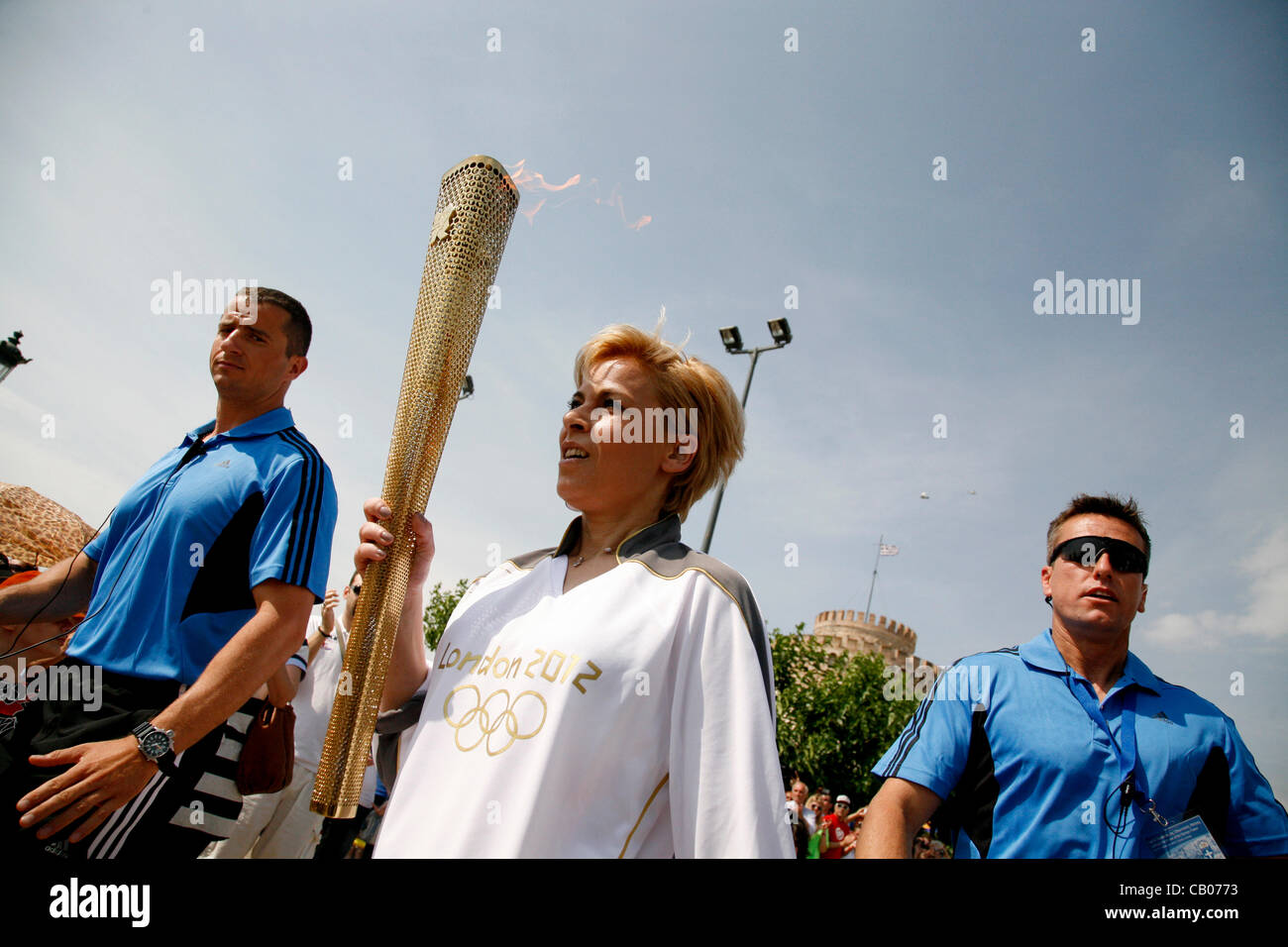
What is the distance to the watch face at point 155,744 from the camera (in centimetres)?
213

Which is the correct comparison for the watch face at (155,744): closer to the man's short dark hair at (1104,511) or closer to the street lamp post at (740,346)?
the man's short dark hair at (1104,511)

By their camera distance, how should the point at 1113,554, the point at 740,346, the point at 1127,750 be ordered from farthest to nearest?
1. the point at 740,346
2. the point at 1113,554
3. the point at 1127,750

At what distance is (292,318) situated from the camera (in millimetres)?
3027

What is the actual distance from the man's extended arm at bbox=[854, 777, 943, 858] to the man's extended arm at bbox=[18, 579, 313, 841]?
191 centimetres

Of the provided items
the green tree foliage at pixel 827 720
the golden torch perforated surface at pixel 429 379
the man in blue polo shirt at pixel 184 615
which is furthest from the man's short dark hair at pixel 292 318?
the green tree foliage at pixel 827 720

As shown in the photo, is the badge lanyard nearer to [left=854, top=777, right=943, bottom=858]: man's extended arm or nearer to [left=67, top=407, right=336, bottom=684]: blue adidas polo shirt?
[left=854, top=777, right=943, bottom=858]: man's extended arm

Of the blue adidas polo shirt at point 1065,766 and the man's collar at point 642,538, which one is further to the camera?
the blue adidas polo shirt at point 1065,766

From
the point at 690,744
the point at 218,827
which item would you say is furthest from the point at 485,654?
the point at 218,827

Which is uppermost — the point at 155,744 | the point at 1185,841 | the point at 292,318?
the point at 292,318

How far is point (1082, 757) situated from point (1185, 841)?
37cm

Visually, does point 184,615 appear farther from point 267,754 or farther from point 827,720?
point 827,720

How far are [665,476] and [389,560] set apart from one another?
2.89 feet

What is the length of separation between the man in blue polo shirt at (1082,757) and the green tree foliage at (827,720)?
19.7m

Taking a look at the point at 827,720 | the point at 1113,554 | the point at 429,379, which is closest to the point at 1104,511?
the point at 1113,554
